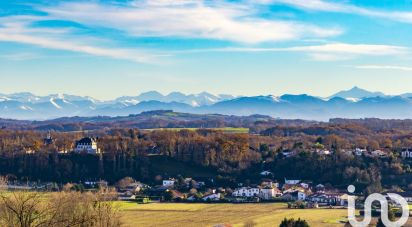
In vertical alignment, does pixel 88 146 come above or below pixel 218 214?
above

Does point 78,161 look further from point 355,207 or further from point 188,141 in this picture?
point 355,207

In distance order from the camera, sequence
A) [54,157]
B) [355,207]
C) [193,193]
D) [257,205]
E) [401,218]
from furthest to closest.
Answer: [54,157]
[193,193]
[257,205]
[355,207]
[401,218]

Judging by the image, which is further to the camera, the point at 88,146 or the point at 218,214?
the point at 88,146

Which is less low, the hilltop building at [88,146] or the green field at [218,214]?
the hilltop building at [88,146]

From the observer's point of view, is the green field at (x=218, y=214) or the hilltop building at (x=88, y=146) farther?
the hilltop building at (x=88, y=146)

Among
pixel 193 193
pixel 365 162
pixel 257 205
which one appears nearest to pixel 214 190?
pixel 193 193

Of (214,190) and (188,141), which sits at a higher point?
(188,141)

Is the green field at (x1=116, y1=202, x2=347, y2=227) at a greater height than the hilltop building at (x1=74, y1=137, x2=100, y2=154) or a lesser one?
lesser

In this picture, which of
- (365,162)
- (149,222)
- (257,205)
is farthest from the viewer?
(365,162)
